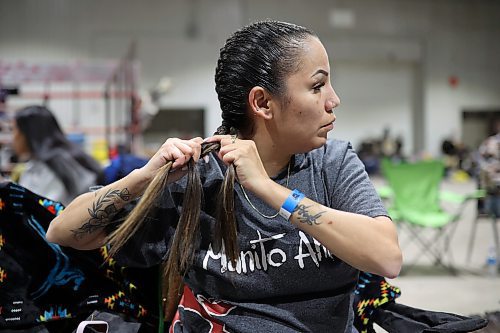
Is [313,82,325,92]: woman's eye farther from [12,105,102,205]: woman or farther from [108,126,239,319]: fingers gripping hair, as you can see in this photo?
[12,105,102,205]: woman

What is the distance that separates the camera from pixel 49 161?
9.52 ft

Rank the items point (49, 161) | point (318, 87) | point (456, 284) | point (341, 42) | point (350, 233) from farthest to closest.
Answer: point (341, 42)
point (456, 284)
point (49, 161)
point (318, 87)
point (350, 233)

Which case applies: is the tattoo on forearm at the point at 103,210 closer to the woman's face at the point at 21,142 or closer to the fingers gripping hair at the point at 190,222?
the fingers gripping hair at the point at 190,222

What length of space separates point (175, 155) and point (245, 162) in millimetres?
134

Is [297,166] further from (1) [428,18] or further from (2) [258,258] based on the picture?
(1) [428,18]

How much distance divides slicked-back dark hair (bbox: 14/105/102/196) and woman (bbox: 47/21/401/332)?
1875 millimetres

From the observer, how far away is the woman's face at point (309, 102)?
105 cm

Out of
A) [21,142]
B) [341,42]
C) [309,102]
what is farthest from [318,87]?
[341,42]

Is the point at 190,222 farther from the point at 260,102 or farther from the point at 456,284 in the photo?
the point at 456,284

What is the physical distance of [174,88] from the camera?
12.5 metres

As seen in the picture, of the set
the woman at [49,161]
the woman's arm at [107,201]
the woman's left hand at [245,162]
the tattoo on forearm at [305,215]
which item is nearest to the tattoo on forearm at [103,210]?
the woman's arm at [107,201]

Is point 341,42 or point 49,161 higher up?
point 341,42

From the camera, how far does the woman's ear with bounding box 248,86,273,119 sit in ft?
3.54

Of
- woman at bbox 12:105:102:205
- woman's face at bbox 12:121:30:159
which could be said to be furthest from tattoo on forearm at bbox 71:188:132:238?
→ woman's face at bbox 12:121:30:159
